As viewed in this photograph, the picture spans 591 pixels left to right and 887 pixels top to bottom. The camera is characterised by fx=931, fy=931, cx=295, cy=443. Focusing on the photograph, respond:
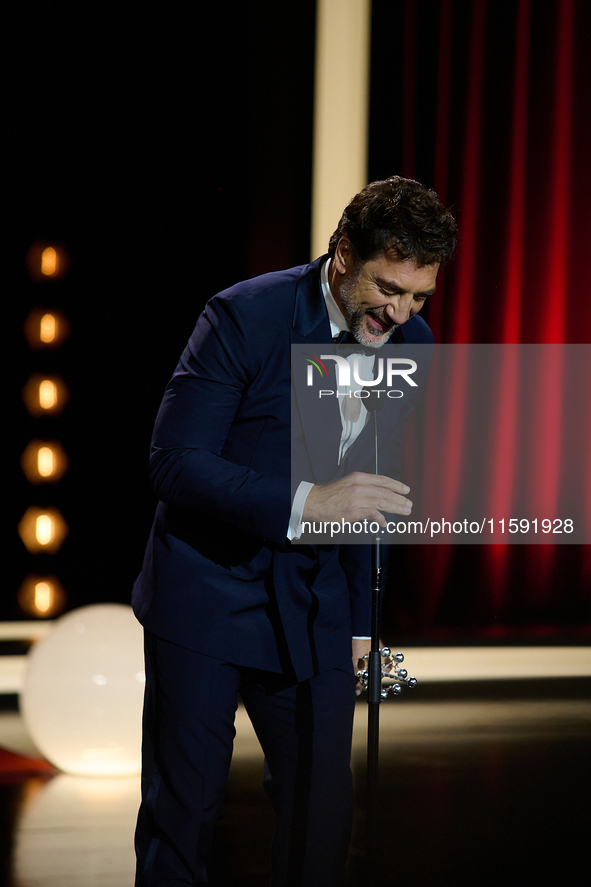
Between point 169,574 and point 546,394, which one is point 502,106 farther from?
point 169,574

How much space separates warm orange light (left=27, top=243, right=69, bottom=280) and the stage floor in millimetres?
1806

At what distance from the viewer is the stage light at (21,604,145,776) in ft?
8.06

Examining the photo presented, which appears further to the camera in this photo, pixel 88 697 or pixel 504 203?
pixel 504 203

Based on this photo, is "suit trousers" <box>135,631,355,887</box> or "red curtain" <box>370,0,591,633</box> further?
"red curtain" <box>370,0,591,633</box>

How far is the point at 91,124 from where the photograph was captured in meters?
3.88

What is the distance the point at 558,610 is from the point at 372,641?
298cm

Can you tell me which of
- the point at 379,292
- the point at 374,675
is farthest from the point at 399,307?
the point at 374,675

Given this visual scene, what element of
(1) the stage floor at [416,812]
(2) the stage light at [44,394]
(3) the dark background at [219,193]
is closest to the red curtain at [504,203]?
(3) the dark background at [219,193]

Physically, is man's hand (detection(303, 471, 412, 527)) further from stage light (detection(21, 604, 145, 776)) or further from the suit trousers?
stage light (detection(21, 604, 145, 776))

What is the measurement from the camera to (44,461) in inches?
158

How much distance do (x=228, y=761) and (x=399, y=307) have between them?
2.46ft

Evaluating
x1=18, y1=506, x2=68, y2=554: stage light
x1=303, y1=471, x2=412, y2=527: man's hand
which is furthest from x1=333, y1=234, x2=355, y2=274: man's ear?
x1=18, y1=506, x2=68, y2=554: stage light

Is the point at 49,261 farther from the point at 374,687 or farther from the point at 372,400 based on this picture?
the point at 374,687

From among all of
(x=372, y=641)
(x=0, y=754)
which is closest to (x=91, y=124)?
(x=0, y=754)
